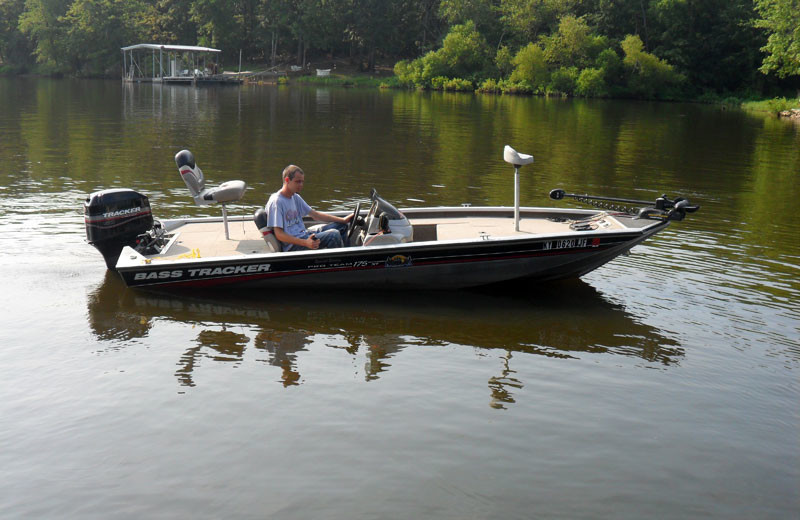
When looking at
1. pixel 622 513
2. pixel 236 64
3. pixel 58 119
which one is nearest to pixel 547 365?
pixel 622 513

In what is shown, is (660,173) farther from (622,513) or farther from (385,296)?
(622,513)

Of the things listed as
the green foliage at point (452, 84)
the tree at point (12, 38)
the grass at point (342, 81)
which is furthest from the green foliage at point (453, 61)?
the tree at point (12, 38)

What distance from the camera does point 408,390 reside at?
21.9ft

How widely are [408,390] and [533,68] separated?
195 ft

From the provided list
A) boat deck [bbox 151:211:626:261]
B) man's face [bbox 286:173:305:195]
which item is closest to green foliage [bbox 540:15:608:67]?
boat deck [bbox 151:211:626:261]

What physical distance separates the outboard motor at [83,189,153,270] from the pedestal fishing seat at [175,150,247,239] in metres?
0.77

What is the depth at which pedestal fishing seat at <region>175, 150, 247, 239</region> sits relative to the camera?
9.02 meters

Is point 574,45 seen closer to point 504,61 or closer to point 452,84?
point 504,61

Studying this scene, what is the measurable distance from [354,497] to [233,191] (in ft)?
16.4

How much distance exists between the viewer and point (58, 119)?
3083 cm

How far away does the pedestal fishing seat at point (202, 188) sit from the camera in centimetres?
Result: 902

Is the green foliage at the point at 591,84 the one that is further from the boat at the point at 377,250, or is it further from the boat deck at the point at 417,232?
the boat at the point at 377,250

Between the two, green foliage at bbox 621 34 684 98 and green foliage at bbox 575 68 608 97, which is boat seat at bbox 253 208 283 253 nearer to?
green foliage at bbox 575 68 608 97

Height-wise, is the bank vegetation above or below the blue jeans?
above
